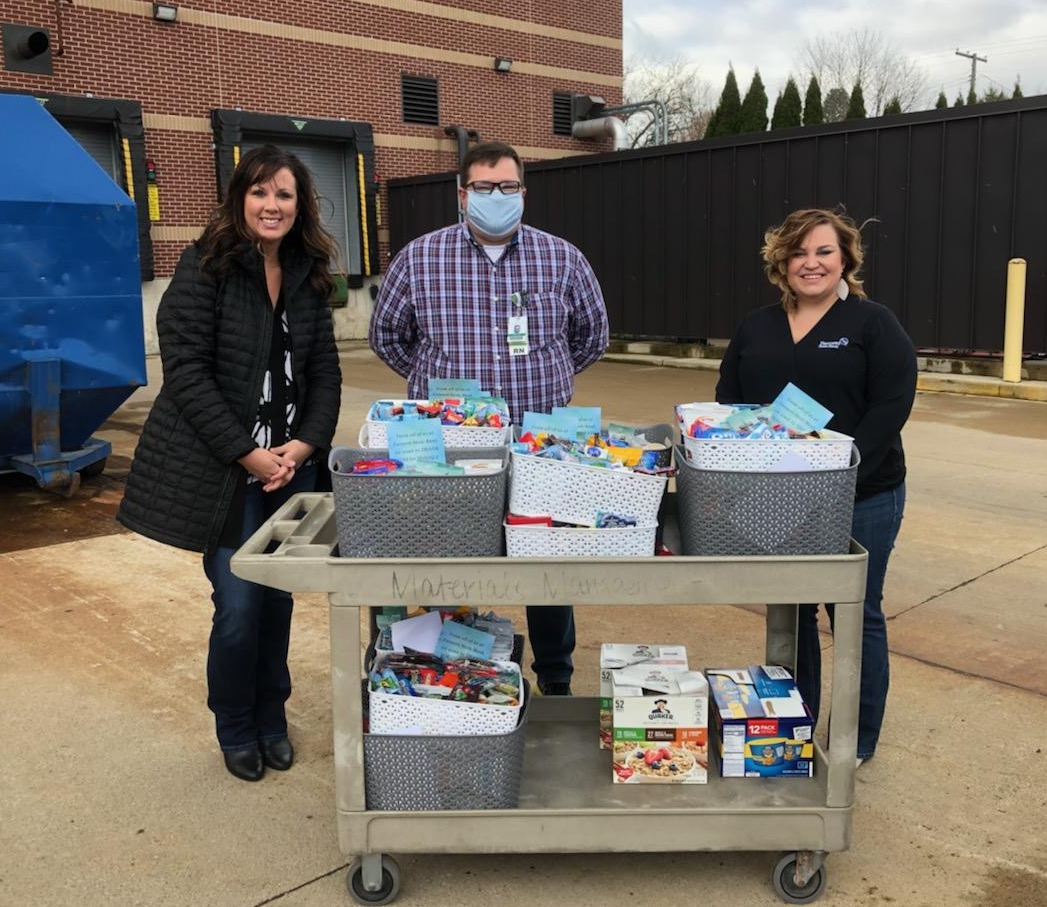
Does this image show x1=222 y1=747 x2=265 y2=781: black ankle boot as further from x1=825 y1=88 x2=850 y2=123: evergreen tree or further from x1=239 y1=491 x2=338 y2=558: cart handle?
x1=825 y1=88 x2=850 y2=123: evergreen tree

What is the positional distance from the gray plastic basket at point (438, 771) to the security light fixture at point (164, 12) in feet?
49.5

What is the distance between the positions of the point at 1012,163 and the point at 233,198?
949 centimetres

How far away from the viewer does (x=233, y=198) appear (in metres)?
2.94

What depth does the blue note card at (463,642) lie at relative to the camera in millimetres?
2734

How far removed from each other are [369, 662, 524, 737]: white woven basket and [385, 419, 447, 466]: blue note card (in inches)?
22.4

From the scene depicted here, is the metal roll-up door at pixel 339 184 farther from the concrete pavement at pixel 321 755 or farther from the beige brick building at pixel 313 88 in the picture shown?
the concrete pavement at pixel 321 755

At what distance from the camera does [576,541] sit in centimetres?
238


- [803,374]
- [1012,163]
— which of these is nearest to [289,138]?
[1012,163]

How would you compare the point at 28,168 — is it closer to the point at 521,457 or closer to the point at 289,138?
the point at 521,457

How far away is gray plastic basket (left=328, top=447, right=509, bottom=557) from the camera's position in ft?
7.60

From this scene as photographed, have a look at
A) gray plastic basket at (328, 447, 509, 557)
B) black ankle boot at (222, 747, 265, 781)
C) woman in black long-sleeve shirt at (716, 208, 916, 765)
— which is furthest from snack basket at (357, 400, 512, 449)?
black ankle boot at (222, 747, 265, 781)

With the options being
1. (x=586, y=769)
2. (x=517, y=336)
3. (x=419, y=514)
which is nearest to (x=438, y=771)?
(x=586, y=769)

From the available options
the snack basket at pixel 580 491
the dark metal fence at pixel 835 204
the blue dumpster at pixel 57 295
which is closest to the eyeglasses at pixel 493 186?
the snack basket at pixel 580 491

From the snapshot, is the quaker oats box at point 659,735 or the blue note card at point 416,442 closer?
the blue note card at point 416,442
